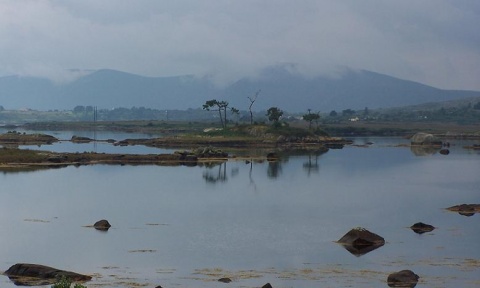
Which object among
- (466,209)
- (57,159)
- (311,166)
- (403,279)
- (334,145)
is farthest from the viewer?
(334,145)

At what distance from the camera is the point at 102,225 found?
47.1 m

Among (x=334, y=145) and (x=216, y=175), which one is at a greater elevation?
(x=334, y=145)

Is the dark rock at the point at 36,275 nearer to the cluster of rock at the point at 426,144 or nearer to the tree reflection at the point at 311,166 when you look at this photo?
the tree reflection at the point at 311,166

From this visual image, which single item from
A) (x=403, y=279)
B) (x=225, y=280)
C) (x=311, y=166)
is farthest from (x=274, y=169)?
(x=403, y=279)

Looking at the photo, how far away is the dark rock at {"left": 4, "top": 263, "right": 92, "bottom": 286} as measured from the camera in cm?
3228

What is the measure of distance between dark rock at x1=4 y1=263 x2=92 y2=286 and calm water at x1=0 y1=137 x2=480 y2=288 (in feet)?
2.47

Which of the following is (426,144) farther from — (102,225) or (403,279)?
(403,279)

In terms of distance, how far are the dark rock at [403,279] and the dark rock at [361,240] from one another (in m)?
7.88

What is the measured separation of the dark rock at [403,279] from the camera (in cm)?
3216

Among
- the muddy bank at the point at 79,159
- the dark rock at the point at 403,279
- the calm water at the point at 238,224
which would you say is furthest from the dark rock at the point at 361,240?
the muddy bank at the point at 79,159

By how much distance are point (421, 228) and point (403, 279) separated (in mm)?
14934

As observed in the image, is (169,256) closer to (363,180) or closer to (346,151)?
(363,180)

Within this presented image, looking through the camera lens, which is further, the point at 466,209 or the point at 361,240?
the point at 466,209

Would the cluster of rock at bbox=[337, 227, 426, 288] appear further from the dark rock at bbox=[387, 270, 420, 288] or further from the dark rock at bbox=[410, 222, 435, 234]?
the dark rock at bbox=[387, 270, 420, 288]
